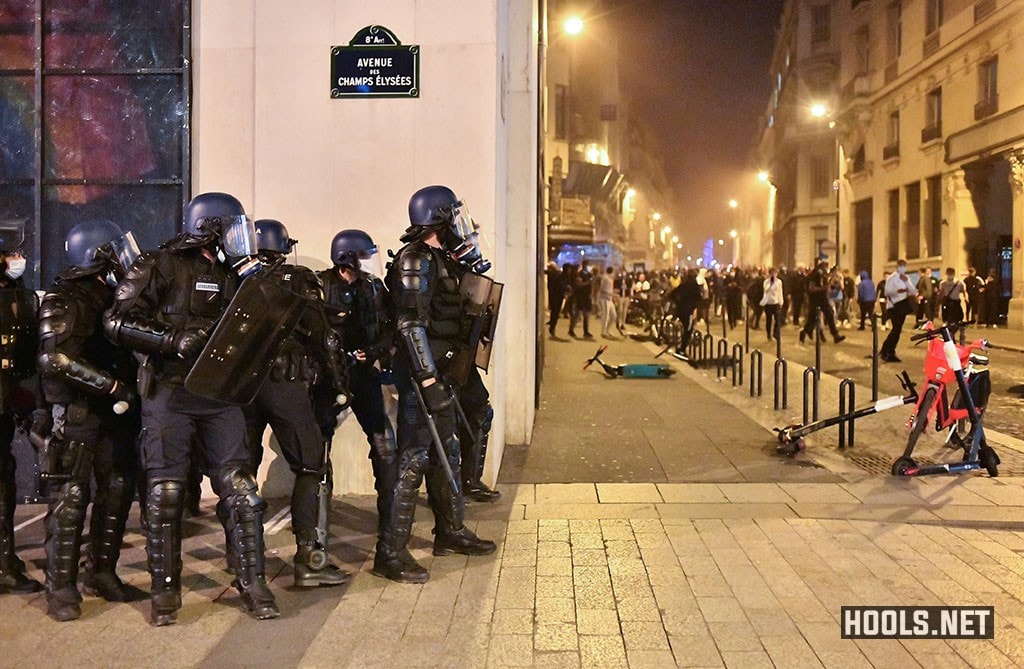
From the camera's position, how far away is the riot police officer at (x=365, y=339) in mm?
5191

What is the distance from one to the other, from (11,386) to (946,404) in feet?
21.2

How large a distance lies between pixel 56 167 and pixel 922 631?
6578 millimetres

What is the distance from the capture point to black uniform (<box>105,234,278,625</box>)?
13.9 feet

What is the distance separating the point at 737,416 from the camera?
396 inches

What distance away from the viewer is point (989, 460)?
6844 mm

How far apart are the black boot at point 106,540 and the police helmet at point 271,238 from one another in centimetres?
148

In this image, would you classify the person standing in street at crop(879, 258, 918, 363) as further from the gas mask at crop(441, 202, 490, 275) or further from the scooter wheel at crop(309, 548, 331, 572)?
the scooter wheel at crop(309, 548, 331, 572)

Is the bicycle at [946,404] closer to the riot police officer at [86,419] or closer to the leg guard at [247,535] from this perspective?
the leg guard at [247,535]

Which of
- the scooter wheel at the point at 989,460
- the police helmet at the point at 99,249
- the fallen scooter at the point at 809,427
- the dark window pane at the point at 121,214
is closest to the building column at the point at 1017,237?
the fallen scooter at the point at 809,427

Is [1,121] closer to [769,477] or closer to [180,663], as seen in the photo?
[180,663]

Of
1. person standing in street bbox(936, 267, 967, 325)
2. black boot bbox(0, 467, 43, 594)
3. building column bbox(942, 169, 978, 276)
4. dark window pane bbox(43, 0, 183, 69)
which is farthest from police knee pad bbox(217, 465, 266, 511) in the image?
building column bbox(942, 169, 978, 276)

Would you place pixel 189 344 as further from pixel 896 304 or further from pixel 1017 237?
pixel 1017 237

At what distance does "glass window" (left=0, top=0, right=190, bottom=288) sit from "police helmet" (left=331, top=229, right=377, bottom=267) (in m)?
1.85

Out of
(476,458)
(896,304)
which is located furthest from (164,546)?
(896,304)
